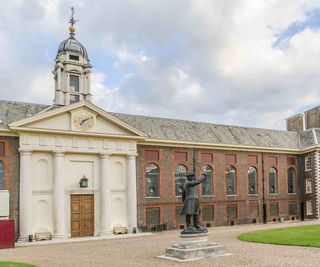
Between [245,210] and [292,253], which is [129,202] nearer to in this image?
[245,210]

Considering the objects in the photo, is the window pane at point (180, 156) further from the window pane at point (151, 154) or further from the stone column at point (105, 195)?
the stone column at point (105, 195)

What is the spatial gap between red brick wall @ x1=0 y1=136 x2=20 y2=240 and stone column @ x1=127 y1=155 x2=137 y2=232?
26.1 feet

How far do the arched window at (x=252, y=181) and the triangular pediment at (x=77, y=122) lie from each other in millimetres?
12789

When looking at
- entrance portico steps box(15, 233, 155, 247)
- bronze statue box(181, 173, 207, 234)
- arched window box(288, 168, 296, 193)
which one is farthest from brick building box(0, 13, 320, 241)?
bronze statue box(181, 173, 207, 234)

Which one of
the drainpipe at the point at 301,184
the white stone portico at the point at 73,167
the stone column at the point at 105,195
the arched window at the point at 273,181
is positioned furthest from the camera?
the drainpipe at the point at 301,184

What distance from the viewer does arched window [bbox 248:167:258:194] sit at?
40312mm

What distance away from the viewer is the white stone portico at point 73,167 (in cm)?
2872

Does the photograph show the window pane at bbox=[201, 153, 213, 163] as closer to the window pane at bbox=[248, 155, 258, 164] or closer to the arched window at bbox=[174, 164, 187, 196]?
→ the arched window at bbox=[174, 164, 187, 196]

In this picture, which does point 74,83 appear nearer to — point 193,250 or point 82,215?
point 82,215

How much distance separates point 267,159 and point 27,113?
22530 mm

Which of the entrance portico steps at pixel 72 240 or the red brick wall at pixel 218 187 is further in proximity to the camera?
the red brick wall at pixel 218 187

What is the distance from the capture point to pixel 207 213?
37188 mm

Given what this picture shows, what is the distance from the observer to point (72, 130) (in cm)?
3016

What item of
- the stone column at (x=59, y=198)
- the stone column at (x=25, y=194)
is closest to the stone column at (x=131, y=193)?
the stone column at (x=59, y=198)
